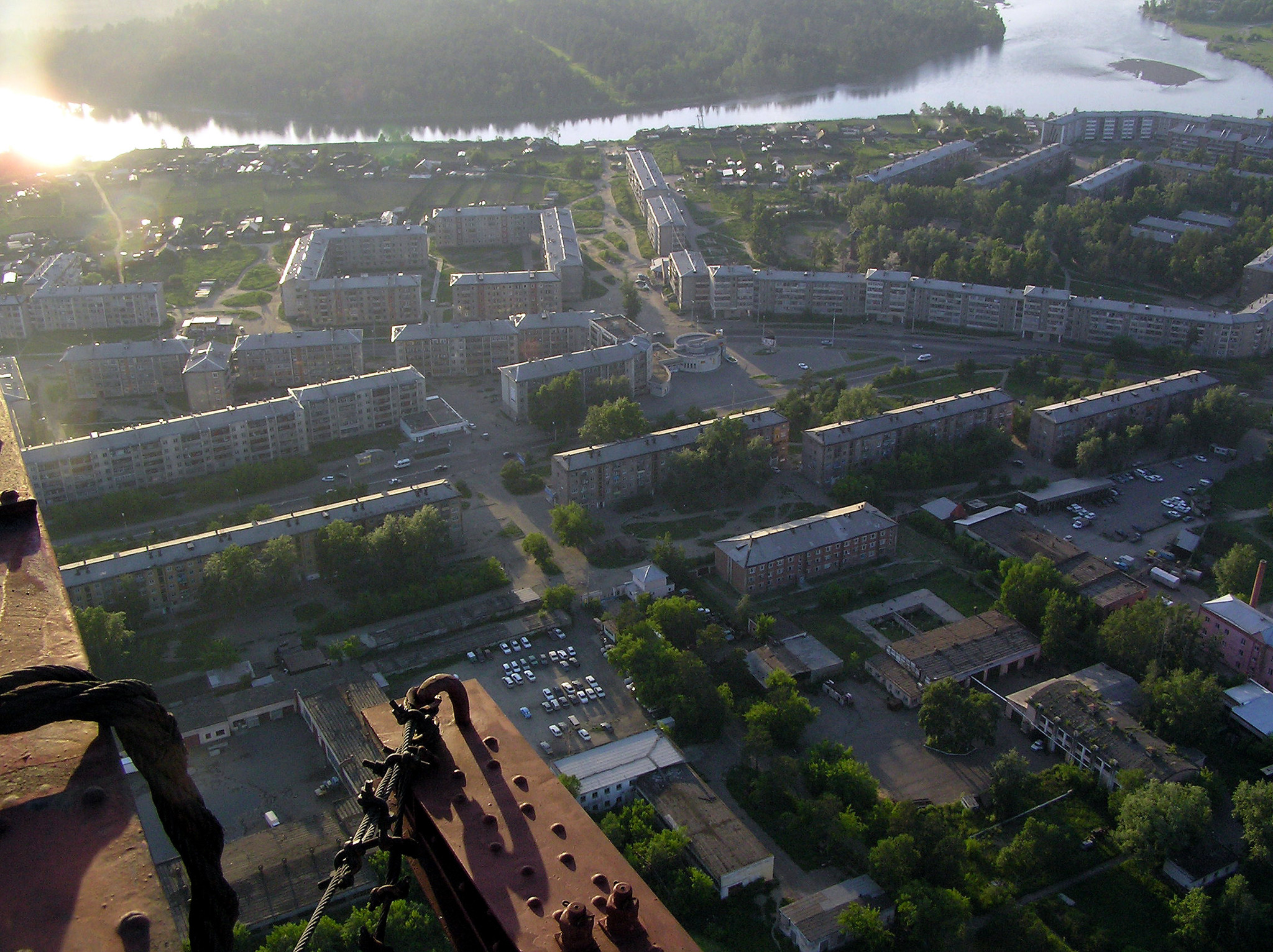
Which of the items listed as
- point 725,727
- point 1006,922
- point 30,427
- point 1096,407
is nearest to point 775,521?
point 725,727

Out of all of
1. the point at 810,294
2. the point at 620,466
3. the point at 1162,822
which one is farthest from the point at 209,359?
the point at 1162,822

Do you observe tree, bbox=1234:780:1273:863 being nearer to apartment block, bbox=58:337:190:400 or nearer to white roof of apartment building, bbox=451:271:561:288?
A: white roof of apartment building, bbox=451:271:561:288

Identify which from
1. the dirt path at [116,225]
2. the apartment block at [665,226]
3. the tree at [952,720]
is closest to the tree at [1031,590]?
the tree at [952,720]

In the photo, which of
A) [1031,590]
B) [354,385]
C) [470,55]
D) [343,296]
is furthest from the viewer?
[470,55]

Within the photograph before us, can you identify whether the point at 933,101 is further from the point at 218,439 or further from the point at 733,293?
the point at 218,439

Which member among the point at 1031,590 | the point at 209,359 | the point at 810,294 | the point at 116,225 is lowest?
the point at 1031,590

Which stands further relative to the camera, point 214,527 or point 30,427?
point 30,427

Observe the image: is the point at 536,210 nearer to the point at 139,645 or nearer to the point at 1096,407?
the point at 1096,407
